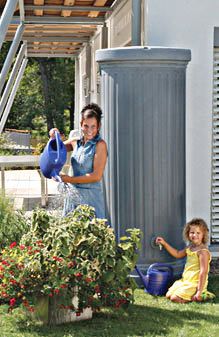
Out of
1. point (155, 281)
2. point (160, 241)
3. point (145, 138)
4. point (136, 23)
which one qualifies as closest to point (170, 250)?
point (160, 241)

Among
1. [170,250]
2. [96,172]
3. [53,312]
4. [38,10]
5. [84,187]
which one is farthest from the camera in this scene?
[38,10]

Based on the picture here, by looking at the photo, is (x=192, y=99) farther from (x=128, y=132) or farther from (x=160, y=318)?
(x=160, y=318)

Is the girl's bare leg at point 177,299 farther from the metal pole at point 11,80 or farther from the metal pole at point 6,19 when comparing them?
the metal pole at point 11,80

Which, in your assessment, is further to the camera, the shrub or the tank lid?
the shrub

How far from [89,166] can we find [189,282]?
118cm

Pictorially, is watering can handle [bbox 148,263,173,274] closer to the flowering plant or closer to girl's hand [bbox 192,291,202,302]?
girl's hand [bbox 192,291,202,302]

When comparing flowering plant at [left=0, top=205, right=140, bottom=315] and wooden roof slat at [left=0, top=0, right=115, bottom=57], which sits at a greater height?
wooden roof slat at [left=0, top=0, right=115, bottom=57]

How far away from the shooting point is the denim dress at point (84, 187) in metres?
5.77

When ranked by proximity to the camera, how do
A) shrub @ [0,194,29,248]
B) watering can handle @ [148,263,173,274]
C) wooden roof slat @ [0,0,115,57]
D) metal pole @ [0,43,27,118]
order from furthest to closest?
1. metal pole @ [0,43,27,118]
2. wooden roof slat @ [0,0,115,57]
3. shrub @ [0,194,29,248]
4. watering can handle @ [148,263,173,274]

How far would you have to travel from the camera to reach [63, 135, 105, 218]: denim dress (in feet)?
18.9

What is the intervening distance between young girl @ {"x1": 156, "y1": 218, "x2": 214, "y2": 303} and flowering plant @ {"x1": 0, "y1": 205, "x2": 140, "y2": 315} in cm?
74

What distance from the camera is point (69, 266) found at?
4.92 metres

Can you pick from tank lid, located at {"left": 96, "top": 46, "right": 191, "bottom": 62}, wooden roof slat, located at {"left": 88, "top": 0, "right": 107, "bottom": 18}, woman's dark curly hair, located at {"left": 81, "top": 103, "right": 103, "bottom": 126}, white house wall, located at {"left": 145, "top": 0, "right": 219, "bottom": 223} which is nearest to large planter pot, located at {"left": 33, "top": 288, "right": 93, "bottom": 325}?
woman's dark curly hair, located at {"left": 81, "top": 103, "right": 103, "bottom": 126}

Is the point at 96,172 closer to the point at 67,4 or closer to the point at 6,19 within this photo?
the point at 6,19
